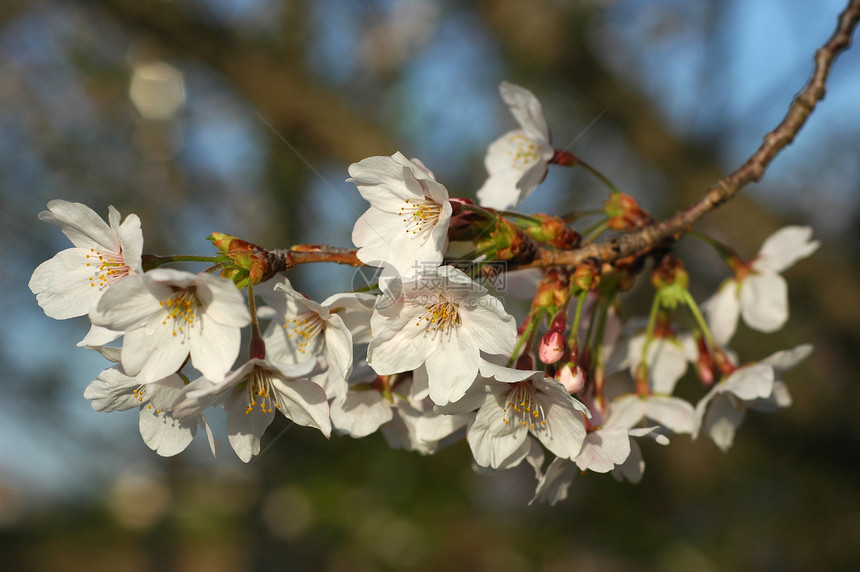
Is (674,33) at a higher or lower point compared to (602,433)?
higher

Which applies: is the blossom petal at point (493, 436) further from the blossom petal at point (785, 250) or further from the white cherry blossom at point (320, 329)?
the blossom petal at point (785, 250)

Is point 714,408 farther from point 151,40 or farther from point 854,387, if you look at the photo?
point 151,40

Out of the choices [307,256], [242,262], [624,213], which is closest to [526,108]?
[624,213]

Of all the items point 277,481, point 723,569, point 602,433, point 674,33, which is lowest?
point 277,481

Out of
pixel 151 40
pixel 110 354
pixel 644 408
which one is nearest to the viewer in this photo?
pixel 110 354

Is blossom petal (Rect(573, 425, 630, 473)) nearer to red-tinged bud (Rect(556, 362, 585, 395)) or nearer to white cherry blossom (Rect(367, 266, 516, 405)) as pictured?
red-tinged bud (Rect(556, 362, 585, 395))

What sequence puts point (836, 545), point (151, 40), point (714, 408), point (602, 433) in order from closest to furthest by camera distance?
1. point (602, 433)
2. point (714, 408)
3. point (151, 40)
4. point (836, 545)

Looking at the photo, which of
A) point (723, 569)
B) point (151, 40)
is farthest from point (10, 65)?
point (723, 569)
